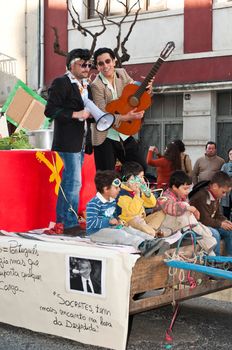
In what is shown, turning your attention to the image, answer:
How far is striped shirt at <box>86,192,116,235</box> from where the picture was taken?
4625mm

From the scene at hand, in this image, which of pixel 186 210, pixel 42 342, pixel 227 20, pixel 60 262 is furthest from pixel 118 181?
pixel 227 20

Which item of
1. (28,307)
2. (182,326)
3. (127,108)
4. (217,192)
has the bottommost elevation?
(182,326)

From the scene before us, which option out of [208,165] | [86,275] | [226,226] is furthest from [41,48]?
[86,275]

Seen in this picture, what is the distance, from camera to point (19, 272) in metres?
4.38

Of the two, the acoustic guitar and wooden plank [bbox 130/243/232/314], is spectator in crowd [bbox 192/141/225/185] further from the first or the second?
wooden plank [bbox 130/243/232/314]

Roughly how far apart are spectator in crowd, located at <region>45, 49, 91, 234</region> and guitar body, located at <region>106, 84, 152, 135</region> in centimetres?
25

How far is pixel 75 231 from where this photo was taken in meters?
5.24

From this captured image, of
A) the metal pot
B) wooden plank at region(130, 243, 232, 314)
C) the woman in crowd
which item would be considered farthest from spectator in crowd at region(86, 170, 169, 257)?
the woman in crowd

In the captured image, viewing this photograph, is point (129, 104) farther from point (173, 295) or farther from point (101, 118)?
point (173, 295)

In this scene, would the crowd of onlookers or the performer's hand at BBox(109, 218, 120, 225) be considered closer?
the crowd of onlookers

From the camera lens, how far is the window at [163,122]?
1488cm

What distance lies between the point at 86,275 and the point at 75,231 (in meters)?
1.26

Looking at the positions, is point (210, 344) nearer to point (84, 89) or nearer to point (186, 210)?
point (186, 210)

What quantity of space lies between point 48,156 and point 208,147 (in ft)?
17.2
